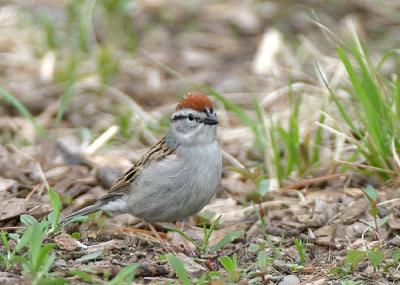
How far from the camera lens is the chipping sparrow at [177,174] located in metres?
5.39

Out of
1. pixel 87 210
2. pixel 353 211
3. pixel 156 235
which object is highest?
pixel 87 210

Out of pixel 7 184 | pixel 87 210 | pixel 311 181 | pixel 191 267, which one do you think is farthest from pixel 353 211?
pixel 7 184

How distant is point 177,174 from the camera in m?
5.43

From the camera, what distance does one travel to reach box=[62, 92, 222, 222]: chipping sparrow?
5387mm

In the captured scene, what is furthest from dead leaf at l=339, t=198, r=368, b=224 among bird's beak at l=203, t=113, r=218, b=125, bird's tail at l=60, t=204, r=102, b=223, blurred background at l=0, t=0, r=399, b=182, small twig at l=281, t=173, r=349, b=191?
bird's tail at l=60, t=204, r=102, b=223

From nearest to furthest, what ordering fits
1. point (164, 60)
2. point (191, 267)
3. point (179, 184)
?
1. point (191, 267)
2. point (179, 184)
3. point (164, 60)

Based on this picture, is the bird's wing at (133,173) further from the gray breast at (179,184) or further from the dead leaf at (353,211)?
the dead leaf at (353,211)

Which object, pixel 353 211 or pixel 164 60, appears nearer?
pixel 353 211

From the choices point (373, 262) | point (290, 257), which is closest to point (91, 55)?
point (290, 257)

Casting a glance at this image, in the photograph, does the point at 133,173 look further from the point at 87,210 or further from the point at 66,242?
the point at 66,242

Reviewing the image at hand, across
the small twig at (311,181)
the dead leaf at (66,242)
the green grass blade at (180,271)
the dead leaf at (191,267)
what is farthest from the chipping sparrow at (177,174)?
the green grass blade at (180,271)

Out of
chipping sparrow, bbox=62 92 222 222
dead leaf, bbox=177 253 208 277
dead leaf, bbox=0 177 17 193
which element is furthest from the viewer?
dead leaf, bbox=0 177 17 193

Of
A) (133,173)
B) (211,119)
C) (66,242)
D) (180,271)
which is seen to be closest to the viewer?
(180,271)

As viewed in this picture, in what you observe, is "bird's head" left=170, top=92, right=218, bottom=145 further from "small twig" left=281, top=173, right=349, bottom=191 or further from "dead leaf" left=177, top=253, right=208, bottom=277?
"dead leaf" left=177, top=253, right=208, bottom=277
